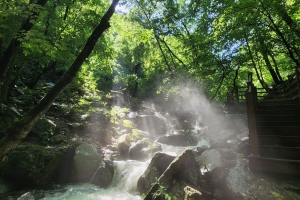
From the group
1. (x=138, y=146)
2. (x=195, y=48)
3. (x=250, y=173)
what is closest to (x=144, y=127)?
(x=138, y=146)

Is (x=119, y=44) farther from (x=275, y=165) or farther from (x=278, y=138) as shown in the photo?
(x=275, y=165)

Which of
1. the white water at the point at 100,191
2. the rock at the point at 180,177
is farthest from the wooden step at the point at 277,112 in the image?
the white water at the point at 100,191

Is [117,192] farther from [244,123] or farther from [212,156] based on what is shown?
[244,123]

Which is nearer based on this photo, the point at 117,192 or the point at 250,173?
the point at 250,173

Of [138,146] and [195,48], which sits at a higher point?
[195,48]

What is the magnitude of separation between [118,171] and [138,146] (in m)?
2.49

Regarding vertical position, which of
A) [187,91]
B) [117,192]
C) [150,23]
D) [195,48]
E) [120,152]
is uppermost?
[150,23]

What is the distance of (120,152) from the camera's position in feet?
35.3

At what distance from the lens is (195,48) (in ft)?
49.9

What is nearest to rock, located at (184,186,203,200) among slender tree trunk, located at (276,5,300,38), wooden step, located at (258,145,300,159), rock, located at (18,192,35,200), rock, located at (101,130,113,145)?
wooden step, located at (258,145,300,159)

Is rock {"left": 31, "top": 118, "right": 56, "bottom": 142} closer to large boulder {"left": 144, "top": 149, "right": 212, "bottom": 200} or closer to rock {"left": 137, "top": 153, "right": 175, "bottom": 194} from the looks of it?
rock {"left": 137, "top": 153, "right": 175, "bottom": 194}

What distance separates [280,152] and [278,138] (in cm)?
73

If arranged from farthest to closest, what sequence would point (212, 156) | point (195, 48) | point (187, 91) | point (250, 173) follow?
1. point (187, 91)
2. point (195, 48)
3. point (212, 156)
4. point (250, 173)

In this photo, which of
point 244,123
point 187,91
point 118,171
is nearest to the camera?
point 118,171
